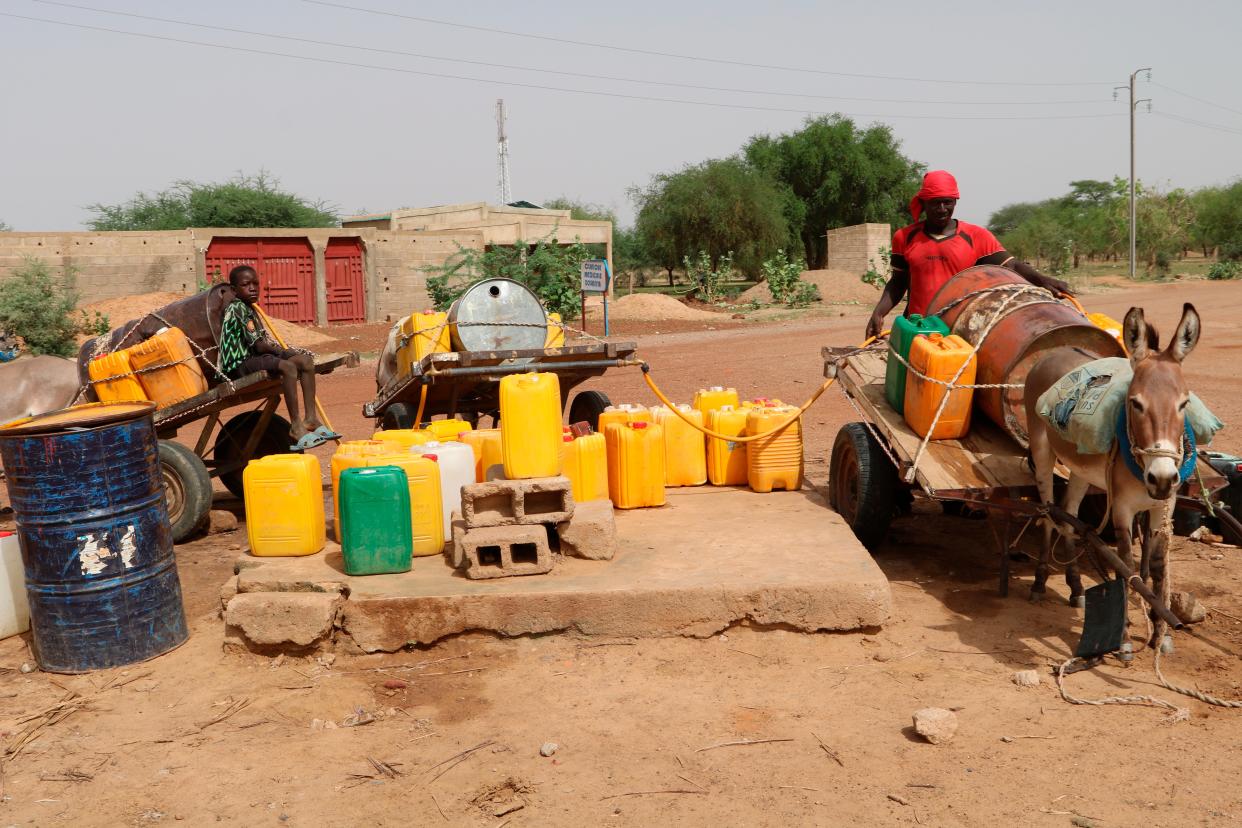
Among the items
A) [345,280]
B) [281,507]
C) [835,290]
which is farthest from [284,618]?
[835,290]

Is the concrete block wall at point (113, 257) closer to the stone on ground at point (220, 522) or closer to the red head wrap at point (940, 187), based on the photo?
the stone on ground at point (220, 522)

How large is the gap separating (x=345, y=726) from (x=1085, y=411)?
11.9 feet

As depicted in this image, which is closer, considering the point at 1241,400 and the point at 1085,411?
the point at 1085,411

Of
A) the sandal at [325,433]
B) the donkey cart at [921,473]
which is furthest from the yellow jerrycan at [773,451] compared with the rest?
the sandal at [325,433]

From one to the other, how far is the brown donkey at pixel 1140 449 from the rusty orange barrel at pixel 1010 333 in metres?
0.28

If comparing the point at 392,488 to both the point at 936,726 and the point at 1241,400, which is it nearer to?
the point at 936,726

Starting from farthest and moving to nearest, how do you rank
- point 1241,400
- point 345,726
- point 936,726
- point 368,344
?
1. point 368,344
2. point 1241,400
3. point 345,726
4. point 936,726

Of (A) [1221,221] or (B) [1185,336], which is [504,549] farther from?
(A) [1221,221]

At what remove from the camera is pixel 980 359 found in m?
6.07

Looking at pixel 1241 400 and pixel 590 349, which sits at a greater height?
pixel 590 349

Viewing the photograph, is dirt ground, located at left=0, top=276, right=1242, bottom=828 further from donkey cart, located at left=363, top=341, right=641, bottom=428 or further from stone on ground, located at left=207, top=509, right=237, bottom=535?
donkey cart, located at left=363, top=341, right=641, bottom=428

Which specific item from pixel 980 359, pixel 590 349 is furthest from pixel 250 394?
pixel 980 359

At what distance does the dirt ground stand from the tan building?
68.5 ft

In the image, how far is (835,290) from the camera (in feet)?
117
